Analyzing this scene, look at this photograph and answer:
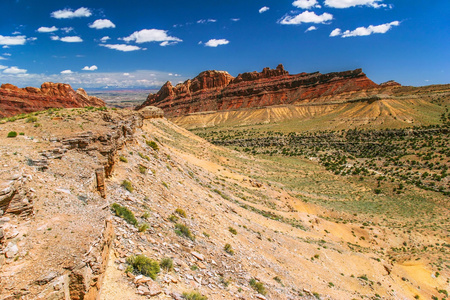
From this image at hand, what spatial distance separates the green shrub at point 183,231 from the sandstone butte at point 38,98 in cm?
6172

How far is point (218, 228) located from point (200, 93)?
159389 mm

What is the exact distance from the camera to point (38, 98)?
6912 cm

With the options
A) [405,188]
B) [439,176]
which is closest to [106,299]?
[405,188]

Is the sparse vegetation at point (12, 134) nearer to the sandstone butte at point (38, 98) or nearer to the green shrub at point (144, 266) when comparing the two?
the green shrub at point (144, 266)

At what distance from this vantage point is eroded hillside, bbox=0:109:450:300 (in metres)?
5.96

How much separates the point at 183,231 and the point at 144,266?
11.1 ft

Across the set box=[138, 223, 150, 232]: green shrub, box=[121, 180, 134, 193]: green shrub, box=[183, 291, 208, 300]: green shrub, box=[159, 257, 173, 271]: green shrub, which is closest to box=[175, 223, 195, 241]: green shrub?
box=[138, 223, 150, 232]: green shrub

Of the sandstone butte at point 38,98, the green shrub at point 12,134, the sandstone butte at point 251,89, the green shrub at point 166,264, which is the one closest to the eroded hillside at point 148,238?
the green shrub at point 166,264

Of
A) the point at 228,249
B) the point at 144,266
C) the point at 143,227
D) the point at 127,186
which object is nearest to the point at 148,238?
the point at 143,227

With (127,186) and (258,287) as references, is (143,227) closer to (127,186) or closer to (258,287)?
(127,186)

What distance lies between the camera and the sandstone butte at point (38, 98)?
61.3 meters

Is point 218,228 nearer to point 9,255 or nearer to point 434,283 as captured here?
point 9,255

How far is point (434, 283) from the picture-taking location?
19.0 metres

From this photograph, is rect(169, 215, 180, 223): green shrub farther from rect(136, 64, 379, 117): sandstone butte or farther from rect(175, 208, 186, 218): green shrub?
rect(136, 64, 379, 117): sandstone butte
